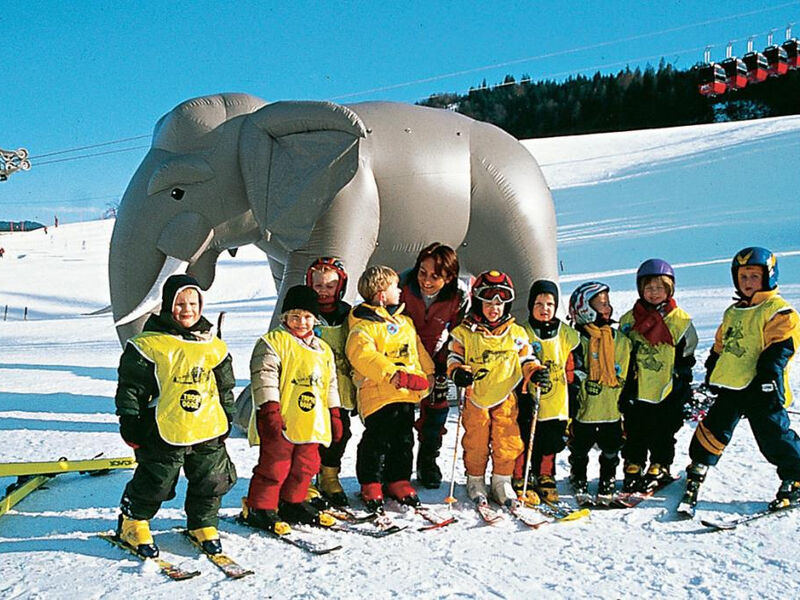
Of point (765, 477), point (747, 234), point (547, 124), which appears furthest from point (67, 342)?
point (547, 124)

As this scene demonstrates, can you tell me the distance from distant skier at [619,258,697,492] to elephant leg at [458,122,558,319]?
182cm

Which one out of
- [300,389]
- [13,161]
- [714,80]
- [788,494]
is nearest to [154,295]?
[300,389]

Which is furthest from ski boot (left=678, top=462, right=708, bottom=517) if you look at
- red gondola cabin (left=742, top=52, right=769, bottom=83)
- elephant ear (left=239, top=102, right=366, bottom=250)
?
red gondola cabin (left=742, top=52, right=769, bottom=83)

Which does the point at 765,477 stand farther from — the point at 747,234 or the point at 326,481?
the point at 747,234

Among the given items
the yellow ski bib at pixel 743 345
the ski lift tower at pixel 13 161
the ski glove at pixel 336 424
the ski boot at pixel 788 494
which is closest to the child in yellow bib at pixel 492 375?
the ski glove at pixel 336 424

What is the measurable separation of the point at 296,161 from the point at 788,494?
382 cm

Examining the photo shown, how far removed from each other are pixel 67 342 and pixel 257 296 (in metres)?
9.91

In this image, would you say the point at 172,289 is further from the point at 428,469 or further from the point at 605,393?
the point at 605,393

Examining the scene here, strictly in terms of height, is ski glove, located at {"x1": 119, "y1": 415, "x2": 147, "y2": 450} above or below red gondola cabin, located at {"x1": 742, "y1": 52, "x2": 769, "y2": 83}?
below

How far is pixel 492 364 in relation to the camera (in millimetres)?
3836

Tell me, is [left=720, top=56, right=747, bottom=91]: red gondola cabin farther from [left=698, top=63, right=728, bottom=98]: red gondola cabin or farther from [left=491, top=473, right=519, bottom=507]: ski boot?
[left=491, top=473, right=519, bottom=507]: ski boot

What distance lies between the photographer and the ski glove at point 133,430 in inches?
121

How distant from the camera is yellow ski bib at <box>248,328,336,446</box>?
11.3 feet

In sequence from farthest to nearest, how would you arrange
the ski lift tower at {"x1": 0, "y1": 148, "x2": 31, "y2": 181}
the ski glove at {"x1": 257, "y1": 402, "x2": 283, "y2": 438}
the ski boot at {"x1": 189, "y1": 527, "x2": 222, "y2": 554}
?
the ski lift tower at {"x1": 0, "y1": 148, "x2": 31, "y2": 181}
the ski glove at {"x1": 257, "y1": 402, "x2": 283, "y2": 438}
the ski boot at {"x1": 189, "y1": 527, "x2": 222, "y2": 554}
